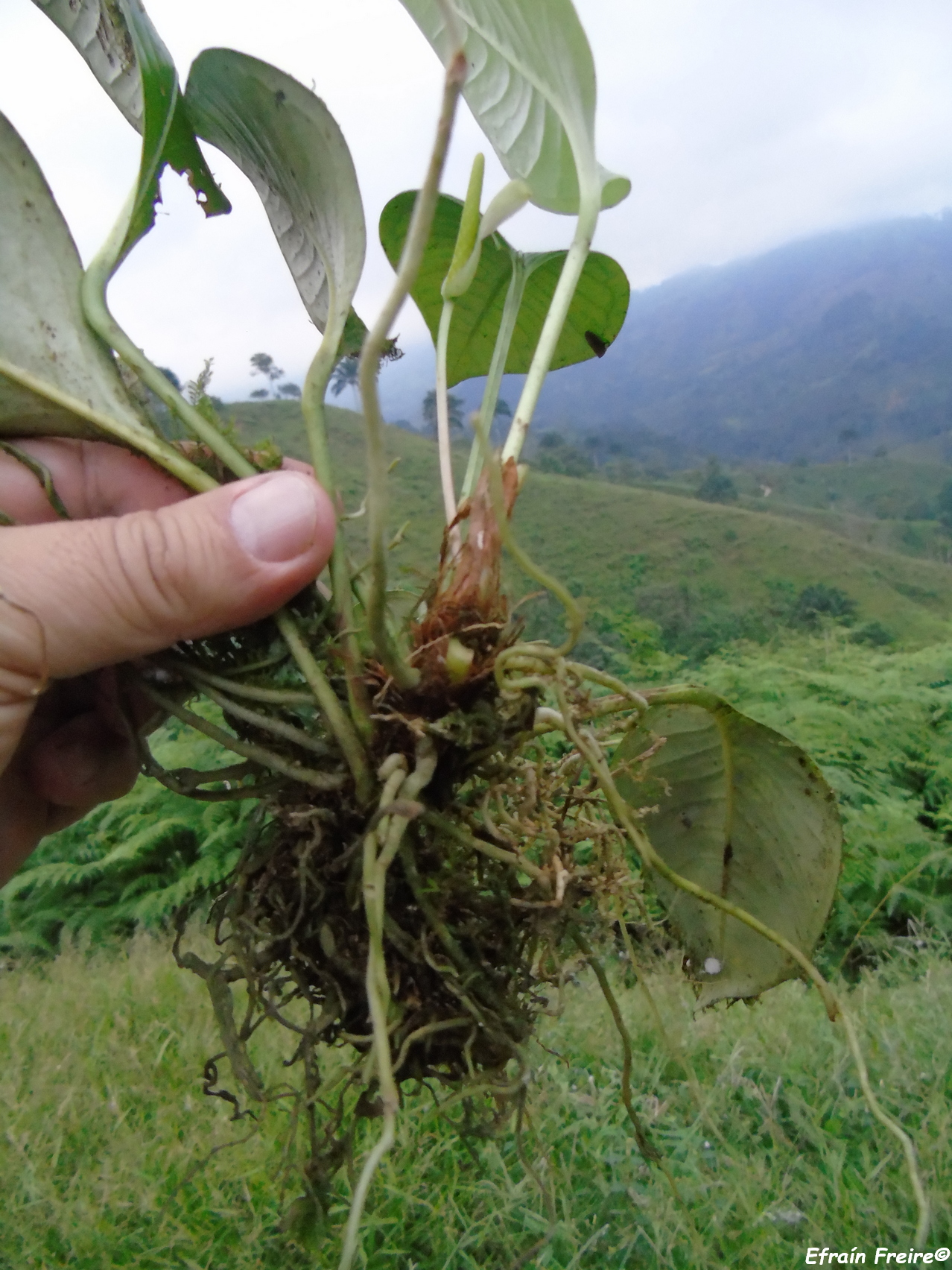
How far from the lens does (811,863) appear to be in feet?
1.88

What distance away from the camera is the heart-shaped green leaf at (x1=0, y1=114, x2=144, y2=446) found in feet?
1.56

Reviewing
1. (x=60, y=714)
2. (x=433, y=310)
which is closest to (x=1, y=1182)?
(x=60, y=714)

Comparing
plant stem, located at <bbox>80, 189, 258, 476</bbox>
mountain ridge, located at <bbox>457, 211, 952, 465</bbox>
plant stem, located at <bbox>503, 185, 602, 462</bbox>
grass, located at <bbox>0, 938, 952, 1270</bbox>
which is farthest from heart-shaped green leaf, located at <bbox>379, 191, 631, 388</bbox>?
mountain ridge, located at <bbox>457, 211, 952, 465</bbox>

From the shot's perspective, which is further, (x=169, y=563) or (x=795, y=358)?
(x=795, y=358)

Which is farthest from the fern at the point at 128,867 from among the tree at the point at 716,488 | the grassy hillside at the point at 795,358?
the grassy hillside at the point at 795,358

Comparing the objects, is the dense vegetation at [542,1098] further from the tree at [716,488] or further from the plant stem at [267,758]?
the tree at [716,488]

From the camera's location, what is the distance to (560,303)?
0.54 metres

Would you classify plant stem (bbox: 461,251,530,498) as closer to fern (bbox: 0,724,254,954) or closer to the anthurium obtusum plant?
the anthurium obtusum plant

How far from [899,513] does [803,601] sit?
1322 centimetres

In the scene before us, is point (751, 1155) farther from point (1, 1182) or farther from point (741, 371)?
point (741, 371)

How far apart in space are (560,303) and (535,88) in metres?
0.15

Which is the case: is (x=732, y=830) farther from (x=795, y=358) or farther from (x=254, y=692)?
(x=795, y=358)

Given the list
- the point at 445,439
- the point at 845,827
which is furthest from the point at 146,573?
the point at 845,827

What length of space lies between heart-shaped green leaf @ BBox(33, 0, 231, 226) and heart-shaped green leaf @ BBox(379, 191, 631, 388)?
21cm
